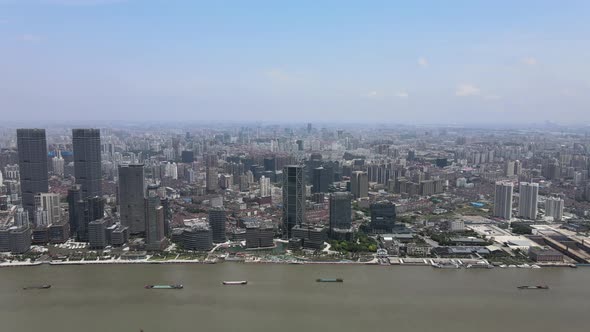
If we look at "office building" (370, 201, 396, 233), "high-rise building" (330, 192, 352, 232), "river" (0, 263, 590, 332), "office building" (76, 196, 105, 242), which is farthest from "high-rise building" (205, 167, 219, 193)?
"river" (0, 263, 590, 332)

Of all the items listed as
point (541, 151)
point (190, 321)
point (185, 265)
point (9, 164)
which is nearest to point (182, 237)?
point (185, 265)

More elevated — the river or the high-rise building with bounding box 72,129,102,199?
the high-rise building with bounding box 72,129,102,199

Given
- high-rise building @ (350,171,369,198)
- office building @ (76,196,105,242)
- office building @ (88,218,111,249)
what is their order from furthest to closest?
high-rise building @ (350,171,369,198)
office building @ (76,196,105,242)
office building @ (88,218,111,249)

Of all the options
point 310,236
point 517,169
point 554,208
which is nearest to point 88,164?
point 310,236

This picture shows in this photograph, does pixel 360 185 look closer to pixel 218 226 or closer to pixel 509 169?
pixel 218 226

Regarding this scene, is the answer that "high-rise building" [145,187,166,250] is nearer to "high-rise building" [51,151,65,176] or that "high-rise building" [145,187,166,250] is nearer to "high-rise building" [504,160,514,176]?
"high-rise building" [51,151,65,176]

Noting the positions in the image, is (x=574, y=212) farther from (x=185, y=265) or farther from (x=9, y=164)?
(x=9, y=164)
